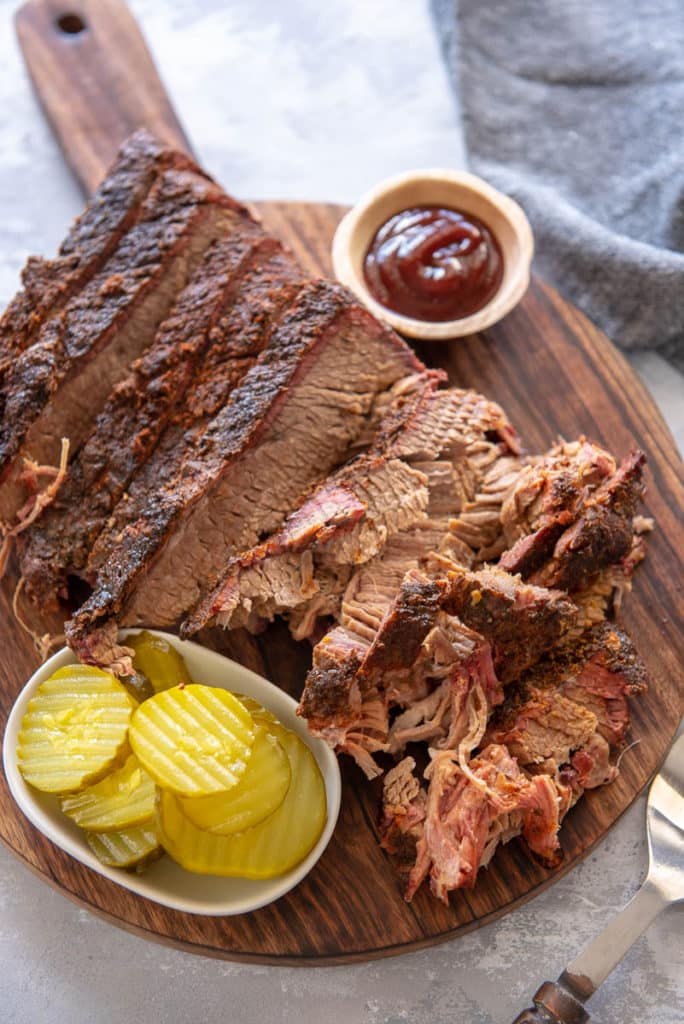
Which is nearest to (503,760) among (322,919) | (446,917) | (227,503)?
(446,917)

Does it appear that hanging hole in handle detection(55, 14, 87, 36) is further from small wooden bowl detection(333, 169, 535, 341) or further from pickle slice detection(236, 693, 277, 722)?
pickle slice detection(236, 693, 277, 722)

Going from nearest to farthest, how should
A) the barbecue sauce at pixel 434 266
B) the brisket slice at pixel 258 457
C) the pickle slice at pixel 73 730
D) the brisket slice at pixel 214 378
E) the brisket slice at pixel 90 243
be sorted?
the pickle slice at pixel 73 730, the brisket slice at pixel 258 457, the brisket slice at pixel 214 378, the brisket slice at pixel 90 243, the barbecue sauce at pixel 434 266

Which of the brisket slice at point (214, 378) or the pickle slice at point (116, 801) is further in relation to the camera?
the brisket slice at point (214, 378)

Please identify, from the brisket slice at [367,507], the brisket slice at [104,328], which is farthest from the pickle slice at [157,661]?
the brisket slice at [104,328]

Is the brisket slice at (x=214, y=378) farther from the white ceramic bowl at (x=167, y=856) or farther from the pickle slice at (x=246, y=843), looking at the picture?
the pickle slice at (x=246, y=843)

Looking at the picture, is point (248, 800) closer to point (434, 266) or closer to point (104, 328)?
point (104, 328)

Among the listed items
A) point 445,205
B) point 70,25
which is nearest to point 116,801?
point 445,205

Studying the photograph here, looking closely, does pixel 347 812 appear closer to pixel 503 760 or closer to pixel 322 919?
pixel 322 919
